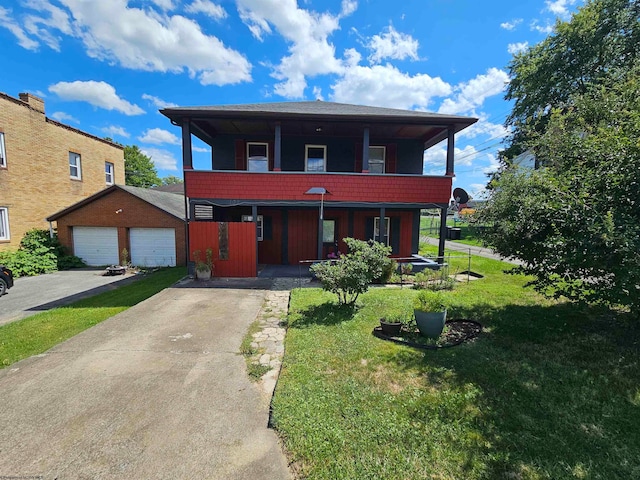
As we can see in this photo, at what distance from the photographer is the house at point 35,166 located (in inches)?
510

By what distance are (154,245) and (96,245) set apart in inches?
128

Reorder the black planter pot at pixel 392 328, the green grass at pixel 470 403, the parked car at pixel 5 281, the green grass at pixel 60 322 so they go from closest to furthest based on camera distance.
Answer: the green grass at pixel 470 403 < the black planter pot at pixel 392 328 < the green grass at pixel 60 322 < the parked car at pixel 5 281

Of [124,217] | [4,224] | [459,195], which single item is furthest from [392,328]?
[4,224]

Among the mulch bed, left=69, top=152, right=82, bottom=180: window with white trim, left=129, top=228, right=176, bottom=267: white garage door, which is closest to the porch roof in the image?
left=129, top=228, right=176, bottom=267: white garage door

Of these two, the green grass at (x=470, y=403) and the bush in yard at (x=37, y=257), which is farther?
the bush in yard at (x=37, y=257)

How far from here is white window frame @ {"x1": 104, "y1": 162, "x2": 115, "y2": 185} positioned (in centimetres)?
1939

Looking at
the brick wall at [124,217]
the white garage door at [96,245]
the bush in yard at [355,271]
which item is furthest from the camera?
the white garage door at [96,245]

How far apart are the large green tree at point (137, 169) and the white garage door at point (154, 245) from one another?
36605mm

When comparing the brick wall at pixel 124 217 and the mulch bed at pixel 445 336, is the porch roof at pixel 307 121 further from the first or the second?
the mulch bed at pixel 445 336

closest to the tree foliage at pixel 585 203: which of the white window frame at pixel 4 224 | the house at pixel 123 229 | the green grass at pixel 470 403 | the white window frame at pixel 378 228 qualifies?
the green grass at pixel 470 403

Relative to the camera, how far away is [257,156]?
12641 millimetres

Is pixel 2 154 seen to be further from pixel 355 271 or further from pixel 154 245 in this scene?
pixel 355 271

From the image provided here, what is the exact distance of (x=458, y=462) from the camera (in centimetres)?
243

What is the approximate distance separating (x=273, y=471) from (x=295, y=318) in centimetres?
373
